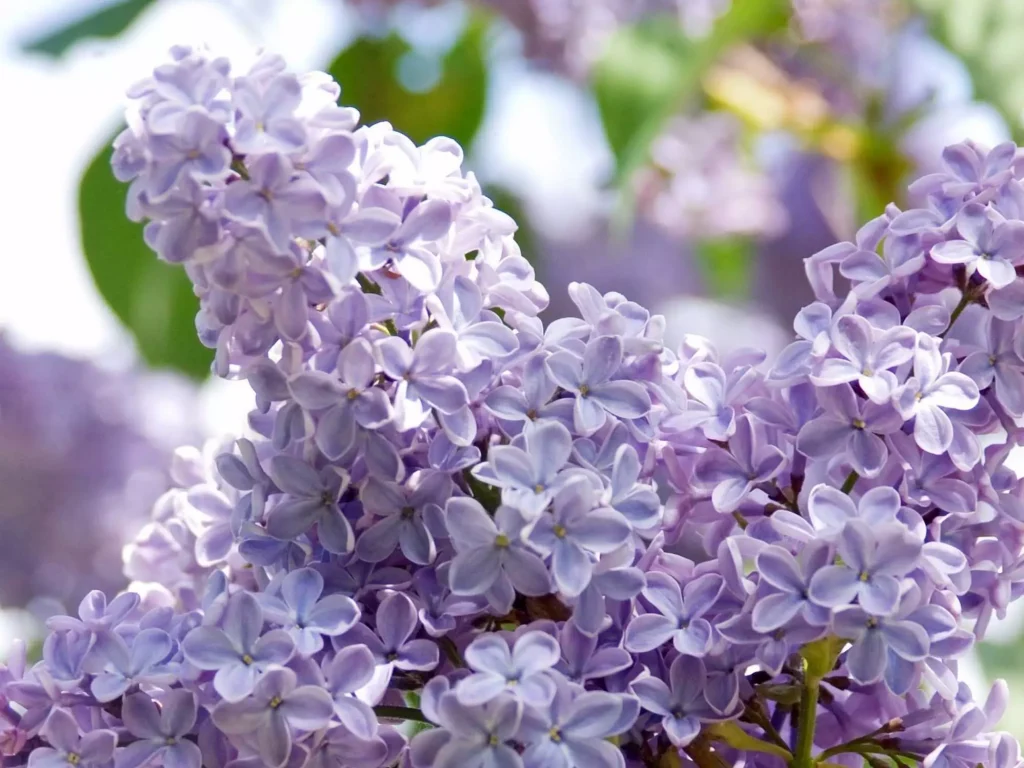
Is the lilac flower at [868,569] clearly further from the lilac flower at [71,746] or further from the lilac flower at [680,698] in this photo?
the lilac flower at [71,746]

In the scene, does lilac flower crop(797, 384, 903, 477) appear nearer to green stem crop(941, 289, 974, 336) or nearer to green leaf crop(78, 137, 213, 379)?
green stem crop(941, 289, 974, 336)

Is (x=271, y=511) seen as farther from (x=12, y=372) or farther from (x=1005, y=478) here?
(x=12, y=372)

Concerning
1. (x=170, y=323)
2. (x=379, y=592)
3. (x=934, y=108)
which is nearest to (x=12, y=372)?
(x=170, y=323)

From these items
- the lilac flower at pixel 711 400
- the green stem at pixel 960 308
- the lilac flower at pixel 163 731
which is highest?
the green stem at pixel 960 308

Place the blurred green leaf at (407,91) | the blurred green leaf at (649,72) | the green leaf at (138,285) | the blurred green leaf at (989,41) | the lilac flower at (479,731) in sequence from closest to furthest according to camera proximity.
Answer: the lilac flower at (479,731) < the blurred green leaf at (989,41) < the blurred green leaf at (649,72) < the green leaf at (138,285) < the blurred green leaf at (407,91)

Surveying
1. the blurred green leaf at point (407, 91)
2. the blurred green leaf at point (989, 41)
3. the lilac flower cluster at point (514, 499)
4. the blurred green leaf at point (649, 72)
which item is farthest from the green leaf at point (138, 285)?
the lilac flower cluster at point (514, 499)

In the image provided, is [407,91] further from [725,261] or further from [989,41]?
[989,41]

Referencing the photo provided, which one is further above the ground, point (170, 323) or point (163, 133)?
point (163, 133)
